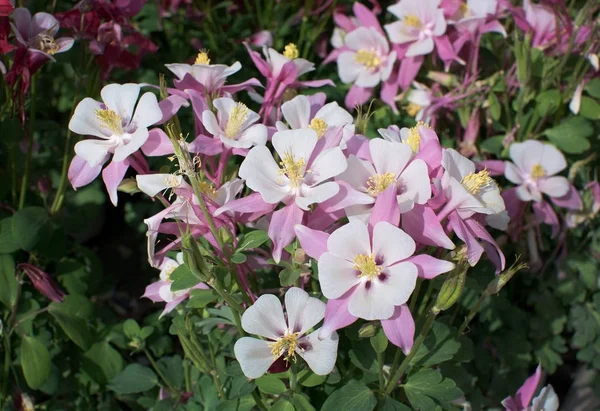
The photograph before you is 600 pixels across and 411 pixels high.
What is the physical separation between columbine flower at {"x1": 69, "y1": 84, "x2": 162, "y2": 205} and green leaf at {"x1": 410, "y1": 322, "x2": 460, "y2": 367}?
0.42 m

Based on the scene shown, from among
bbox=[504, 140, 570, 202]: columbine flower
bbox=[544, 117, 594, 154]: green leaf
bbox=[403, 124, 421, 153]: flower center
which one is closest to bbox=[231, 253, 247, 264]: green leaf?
bbox=[403, 124, 421, 153]: flower center

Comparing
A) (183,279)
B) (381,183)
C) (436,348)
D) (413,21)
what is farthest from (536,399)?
(413,21)

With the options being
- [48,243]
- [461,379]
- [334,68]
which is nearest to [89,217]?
[48,243]

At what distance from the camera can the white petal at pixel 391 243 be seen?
0.73 meters

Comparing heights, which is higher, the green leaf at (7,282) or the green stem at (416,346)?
the green stem at (416,346)

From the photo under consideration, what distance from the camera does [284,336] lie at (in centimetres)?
79

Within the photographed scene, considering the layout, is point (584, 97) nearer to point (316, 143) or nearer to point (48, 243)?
point (316, 143)

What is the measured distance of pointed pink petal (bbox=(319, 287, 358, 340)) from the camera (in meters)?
0.74

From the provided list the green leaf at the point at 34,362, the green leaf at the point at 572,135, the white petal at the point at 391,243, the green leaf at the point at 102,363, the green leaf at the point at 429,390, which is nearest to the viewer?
the white petal at the point at 391,243

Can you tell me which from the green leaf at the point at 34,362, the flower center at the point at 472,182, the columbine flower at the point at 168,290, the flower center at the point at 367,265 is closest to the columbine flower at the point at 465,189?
the flower center at the point at 472,182

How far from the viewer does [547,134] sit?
4.37ft

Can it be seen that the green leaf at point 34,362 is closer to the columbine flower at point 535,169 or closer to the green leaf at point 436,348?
the green leaf at point 436,348

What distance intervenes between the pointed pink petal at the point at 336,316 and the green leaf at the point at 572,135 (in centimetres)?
73

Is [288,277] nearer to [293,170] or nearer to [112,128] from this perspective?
[293,170]
